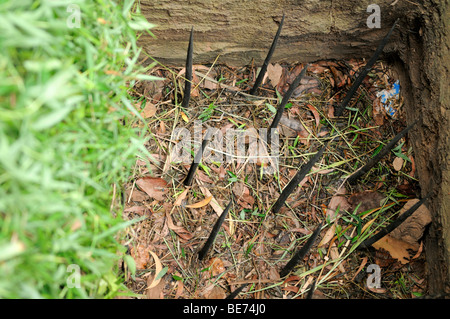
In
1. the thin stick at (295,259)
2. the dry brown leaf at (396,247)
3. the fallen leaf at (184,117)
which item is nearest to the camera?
the thin stick at (295,259)

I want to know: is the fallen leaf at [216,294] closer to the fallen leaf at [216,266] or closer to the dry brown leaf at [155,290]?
the fallen leaf at [216,266]

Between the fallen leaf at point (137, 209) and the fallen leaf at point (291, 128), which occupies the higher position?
the fallen leaf at point (291, 128)

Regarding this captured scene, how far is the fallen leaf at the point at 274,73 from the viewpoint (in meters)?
1.89

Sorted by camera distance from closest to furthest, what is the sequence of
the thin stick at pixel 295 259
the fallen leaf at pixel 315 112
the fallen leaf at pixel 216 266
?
the thin stick at pixel 295 259
the fallen leaf at pixel 216 266
the fallen leaf at pixel 315 112

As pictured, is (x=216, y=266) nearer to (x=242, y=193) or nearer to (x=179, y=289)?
(x=179, y=289)

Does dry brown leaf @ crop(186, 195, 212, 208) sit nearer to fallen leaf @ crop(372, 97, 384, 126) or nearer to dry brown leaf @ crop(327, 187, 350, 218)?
dry brown leaf @ crop(327, 187, 350, 218)

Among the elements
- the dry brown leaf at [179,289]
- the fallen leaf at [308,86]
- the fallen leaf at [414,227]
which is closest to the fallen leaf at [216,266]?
the dry brown leaf at [179,289]

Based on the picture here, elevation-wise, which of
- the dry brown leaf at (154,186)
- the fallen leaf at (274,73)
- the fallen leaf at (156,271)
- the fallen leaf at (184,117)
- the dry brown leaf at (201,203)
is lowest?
the fallen leaf at (156,271)

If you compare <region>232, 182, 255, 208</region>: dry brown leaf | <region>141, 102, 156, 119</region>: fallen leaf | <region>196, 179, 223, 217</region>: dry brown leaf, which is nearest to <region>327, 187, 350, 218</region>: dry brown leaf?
<region>232, 182, 255, 208</region>: dry brown leaf

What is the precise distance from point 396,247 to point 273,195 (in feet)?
1.84
